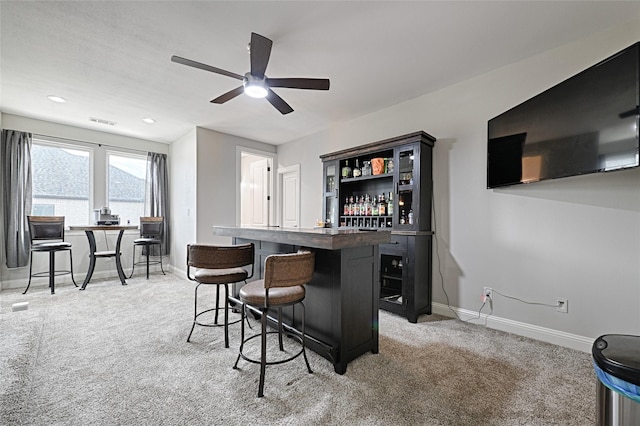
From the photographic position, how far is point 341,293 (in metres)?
1.93

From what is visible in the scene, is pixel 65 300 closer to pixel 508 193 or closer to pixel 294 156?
pixel 294 156

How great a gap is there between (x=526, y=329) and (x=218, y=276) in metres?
2.89

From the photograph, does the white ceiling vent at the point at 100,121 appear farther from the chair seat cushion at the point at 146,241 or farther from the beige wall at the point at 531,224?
the beige wall at the point at 531,224

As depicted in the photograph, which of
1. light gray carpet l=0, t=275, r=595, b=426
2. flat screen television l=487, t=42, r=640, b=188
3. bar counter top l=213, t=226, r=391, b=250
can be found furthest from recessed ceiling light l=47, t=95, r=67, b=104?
flat screen television l=487, t=42, r=640, b=188

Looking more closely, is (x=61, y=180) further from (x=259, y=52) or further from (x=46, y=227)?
(x=259, y=52)

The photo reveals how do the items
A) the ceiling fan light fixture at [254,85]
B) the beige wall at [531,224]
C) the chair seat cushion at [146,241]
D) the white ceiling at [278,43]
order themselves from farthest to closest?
the chair seat cushion at [146,241] < the ceiling fan light fixture at [254,85] < the beige wall at [531,224] < the white ceiling at [278,43]

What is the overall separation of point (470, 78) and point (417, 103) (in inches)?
25.0

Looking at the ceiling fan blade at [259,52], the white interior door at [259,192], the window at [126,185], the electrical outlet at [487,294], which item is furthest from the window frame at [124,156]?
the electrical outlet at [487,294]

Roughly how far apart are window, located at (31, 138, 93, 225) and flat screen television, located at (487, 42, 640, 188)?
20.7 ft

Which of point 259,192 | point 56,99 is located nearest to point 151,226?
point 259,192

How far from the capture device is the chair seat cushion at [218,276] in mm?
2219

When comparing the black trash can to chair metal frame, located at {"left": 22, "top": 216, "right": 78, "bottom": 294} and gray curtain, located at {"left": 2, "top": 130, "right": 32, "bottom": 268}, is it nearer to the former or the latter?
chair metal frame, located at {"left": 22, "top": 216, "right": 78, "bottom": 294}

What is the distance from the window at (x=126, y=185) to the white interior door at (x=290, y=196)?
2811mm

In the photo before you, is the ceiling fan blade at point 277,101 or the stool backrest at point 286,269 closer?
the stool backrest at point 286,269
